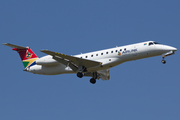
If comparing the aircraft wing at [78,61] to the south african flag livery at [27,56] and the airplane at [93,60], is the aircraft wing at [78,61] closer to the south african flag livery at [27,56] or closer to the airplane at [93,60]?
the airplane at [93,60]

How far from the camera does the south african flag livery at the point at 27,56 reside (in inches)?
1282

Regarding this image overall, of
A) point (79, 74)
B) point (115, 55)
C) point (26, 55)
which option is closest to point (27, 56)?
point (26, 55)

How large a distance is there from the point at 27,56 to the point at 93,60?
308 inches

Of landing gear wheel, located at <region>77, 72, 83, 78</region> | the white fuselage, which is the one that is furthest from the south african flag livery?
landing gear wheel, located at <region>77, 72, 83, 78</region>

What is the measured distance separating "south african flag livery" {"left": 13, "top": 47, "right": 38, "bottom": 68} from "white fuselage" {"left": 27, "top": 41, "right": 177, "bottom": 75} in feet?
7.89

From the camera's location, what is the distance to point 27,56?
32812mm

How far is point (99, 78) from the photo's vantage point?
32938mm

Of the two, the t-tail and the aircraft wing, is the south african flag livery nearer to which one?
the t-tail

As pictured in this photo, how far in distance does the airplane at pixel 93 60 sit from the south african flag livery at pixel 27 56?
0.39 ft

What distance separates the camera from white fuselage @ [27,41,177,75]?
2778 centimetres

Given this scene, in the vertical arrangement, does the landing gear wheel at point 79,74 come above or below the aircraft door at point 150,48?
below

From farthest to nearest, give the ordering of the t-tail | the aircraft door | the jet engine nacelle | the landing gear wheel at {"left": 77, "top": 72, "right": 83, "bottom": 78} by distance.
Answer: the t-tail
the jet engine nacelle
the landing gear wheel at {"left": 77, "top": 72, "right": 83, "bottom": 78}
the aircraft door

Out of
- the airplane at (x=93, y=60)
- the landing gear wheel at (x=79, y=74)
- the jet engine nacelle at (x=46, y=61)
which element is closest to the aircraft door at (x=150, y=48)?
the airplane at (x=93, y=60)

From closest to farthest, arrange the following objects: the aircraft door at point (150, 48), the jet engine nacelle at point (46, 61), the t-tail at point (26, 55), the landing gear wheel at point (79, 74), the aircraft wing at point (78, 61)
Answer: the aircraft door at point (150, 48) < the aircraft wing at point (78, 61) < the landing gear wheel at point (79, 74) < the jet engine nacelle at point (46, 61) < the t-tail at point (26, 55)
